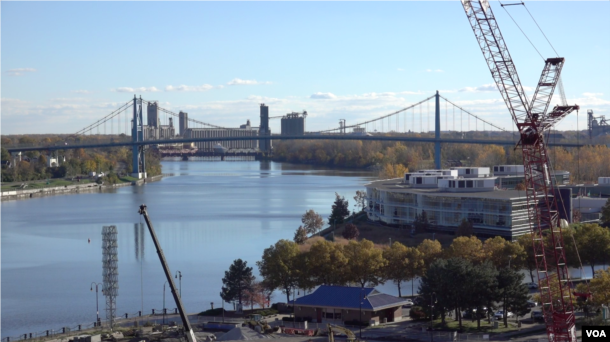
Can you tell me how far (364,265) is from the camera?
27.7 feet

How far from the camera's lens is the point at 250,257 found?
11.2 meters

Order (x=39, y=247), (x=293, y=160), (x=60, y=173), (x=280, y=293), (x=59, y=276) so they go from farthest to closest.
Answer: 1. (x=293, y=160)
2. (x=60, y=173)
3. (x=39, y=247)
4. (x=59, y=276)
5. (x=280, y=293)

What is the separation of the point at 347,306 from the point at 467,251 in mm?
2078

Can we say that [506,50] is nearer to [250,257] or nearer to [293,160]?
[250,257]

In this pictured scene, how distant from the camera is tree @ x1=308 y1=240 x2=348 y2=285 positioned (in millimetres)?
8391

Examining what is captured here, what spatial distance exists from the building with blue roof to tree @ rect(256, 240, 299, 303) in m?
0.82

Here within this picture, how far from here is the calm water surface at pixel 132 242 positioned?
28.3 feet

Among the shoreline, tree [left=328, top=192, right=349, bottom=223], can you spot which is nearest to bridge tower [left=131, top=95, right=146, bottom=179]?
the shoreline

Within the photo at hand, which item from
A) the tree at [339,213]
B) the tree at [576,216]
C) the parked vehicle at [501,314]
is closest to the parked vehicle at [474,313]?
the parked vehicle at [501,314]

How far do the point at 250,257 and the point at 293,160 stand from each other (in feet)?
109

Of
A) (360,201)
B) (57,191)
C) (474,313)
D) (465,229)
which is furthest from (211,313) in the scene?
(57,191)

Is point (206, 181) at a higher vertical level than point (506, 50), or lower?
lower

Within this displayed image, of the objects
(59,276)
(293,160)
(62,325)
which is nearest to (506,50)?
(62,325)

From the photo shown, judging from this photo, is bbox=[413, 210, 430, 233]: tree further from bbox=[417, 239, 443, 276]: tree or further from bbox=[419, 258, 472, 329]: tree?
bbox=[419, 258, 472, 329]: tree
